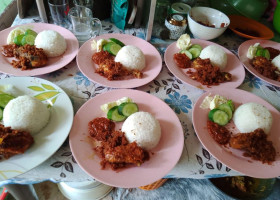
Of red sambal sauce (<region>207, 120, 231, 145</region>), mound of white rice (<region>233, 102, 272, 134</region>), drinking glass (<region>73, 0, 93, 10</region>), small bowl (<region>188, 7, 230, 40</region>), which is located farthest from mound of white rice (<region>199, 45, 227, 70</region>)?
drinking glass (<region>73, 0, 93, 10</region>)

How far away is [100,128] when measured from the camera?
1.12 m

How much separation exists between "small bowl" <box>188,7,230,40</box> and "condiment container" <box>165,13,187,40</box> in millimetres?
57

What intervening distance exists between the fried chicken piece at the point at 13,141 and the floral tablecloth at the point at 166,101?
0.37ft

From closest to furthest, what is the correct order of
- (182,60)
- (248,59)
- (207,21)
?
(182,60) < (248,59) < (207,21)

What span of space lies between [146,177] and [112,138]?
10.0 inches

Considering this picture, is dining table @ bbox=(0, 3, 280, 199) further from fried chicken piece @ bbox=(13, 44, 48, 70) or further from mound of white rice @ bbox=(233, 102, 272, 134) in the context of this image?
mound of white rice @ bbox=(233, 102, 272, 134)

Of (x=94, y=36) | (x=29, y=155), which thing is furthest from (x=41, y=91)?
(x=94, y=36)

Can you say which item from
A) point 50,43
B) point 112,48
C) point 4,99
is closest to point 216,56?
point 112,48

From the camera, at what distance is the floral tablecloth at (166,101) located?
998mm

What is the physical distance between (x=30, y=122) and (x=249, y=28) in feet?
6.57

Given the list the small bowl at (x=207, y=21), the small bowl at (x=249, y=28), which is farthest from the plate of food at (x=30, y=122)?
the small bowl at (x=249, y=28)

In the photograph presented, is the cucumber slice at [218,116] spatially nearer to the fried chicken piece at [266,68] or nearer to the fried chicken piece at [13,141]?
the fried chicken piece at [266,68]

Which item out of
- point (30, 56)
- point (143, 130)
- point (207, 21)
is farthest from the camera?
point (207, 21)

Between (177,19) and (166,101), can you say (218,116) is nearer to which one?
(166,101)
